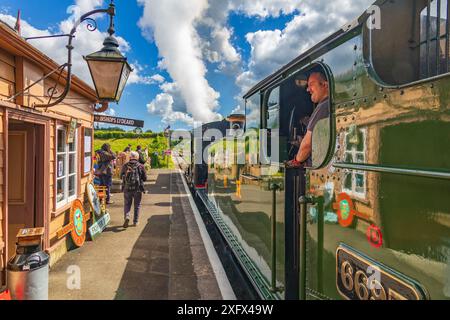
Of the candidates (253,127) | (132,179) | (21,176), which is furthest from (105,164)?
(253,127)

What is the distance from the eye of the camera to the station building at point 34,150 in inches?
145

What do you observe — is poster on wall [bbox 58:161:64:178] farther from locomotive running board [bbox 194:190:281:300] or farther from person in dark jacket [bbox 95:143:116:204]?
person in dark jacket [bbox 95:143:116:204]

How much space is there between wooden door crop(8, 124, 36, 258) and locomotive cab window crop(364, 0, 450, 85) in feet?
15.1

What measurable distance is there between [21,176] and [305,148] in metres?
4.12

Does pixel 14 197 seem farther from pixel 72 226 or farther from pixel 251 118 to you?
pixel 251 118

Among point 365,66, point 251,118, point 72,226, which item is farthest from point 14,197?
point 365,66

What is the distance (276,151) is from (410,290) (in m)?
2.01

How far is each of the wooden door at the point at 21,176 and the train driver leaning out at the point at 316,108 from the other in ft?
12.6

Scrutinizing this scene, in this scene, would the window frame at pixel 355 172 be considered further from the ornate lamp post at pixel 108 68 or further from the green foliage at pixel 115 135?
the green foliage at pixel 115 135

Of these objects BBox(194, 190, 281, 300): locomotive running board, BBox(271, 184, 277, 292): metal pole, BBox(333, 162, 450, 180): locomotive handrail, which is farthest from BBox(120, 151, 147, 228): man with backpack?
BBox(333, 162, 450, 180): locomotive handrail

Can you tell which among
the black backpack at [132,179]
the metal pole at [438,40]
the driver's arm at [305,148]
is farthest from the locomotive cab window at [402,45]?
the black backpack at [132,179]

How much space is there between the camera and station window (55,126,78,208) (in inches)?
Answer: 217

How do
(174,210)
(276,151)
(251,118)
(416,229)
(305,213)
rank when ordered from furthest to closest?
(174,210) < (251,118) < (276,151) < (305,213) < (416,229)

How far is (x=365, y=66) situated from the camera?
1.98 metres
